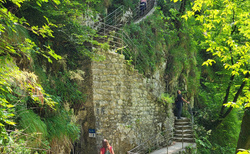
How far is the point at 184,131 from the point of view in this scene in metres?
10.8

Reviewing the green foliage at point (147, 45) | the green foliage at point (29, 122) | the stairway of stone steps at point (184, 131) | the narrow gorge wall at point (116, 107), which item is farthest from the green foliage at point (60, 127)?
the stairway of stone steps at point (184, 131)

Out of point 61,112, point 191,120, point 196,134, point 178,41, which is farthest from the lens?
point 178,41

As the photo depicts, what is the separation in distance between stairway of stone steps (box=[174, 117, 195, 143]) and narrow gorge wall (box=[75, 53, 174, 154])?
67.6 inches

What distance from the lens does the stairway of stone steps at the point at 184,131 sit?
10.5 metres

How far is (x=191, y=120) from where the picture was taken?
11883mm

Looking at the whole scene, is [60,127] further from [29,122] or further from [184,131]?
[184,131]

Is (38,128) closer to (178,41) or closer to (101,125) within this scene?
(101,125)

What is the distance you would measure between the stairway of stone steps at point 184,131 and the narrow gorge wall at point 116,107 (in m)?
1.72

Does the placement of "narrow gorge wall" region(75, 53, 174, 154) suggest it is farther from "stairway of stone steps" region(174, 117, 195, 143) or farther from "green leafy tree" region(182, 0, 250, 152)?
"green leafy tree" region(182, 0, 250, 152)

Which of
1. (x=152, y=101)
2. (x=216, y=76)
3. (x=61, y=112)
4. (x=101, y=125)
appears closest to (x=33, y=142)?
(x=61, y=112)

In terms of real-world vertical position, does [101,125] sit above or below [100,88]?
below

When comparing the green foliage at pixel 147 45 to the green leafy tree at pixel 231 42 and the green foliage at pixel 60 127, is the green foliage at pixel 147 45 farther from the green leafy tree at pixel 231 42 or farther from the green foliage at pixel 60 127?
the green foliage at pixel 60 127

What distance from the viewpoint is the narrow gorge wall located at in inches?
294

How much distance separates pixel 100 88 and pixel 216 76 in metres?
11.2
